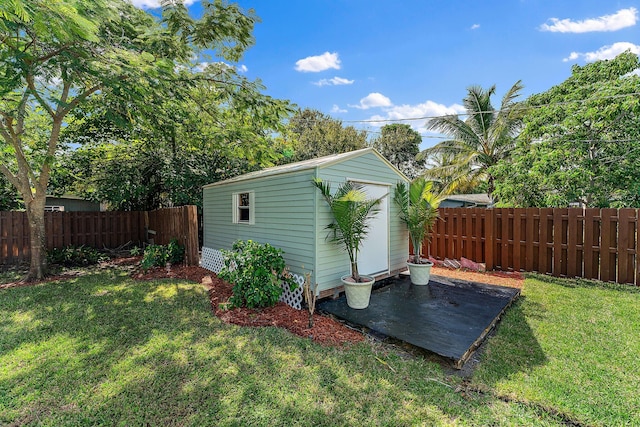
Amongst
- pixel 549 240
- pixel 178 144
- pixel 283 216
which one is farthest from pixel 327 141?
pixel 549 240

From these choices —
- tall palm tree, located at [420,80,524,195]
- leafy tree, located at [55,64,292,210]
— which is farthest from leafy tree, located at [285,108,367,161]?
leafy tree, located at [55,64,292,210]

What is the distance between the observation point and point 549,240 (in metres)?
6.39

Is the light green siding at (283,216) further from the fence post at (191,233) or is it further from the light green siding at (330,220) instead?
the fence post at (191,233)

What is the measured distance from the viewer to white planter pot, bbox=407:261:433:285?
5.79 m

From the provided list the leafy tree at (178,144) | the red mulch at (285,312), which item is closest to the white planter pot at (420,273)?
the red mulch at (285,312)

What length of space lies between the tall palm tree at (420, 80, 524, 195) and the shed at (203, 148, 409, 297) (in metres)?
7.54

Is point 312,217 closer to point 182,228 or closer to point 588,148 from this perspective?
point 182,228

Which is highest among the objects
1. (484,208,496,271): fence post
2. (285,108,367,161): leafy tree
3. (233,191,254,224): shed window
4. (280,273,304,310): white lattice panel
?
(285,108,367,161): leafy tree

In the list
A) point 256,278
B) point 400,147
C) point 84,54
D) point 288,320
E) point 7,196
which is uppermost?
point 400,147

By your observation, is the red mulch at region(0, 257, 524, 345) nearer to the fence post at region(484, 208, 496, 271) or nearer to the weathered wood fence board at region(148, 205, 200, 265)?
the fence post at region(484, 208, 496, 271)

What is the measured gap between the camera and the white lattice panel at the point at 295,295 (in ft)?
15.7

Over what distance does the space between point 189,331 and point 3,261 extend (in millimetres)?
8572

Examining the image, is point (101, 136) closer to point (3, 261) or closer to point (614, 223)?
point (3, 261)

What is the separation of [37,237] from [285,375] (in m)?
7.83
